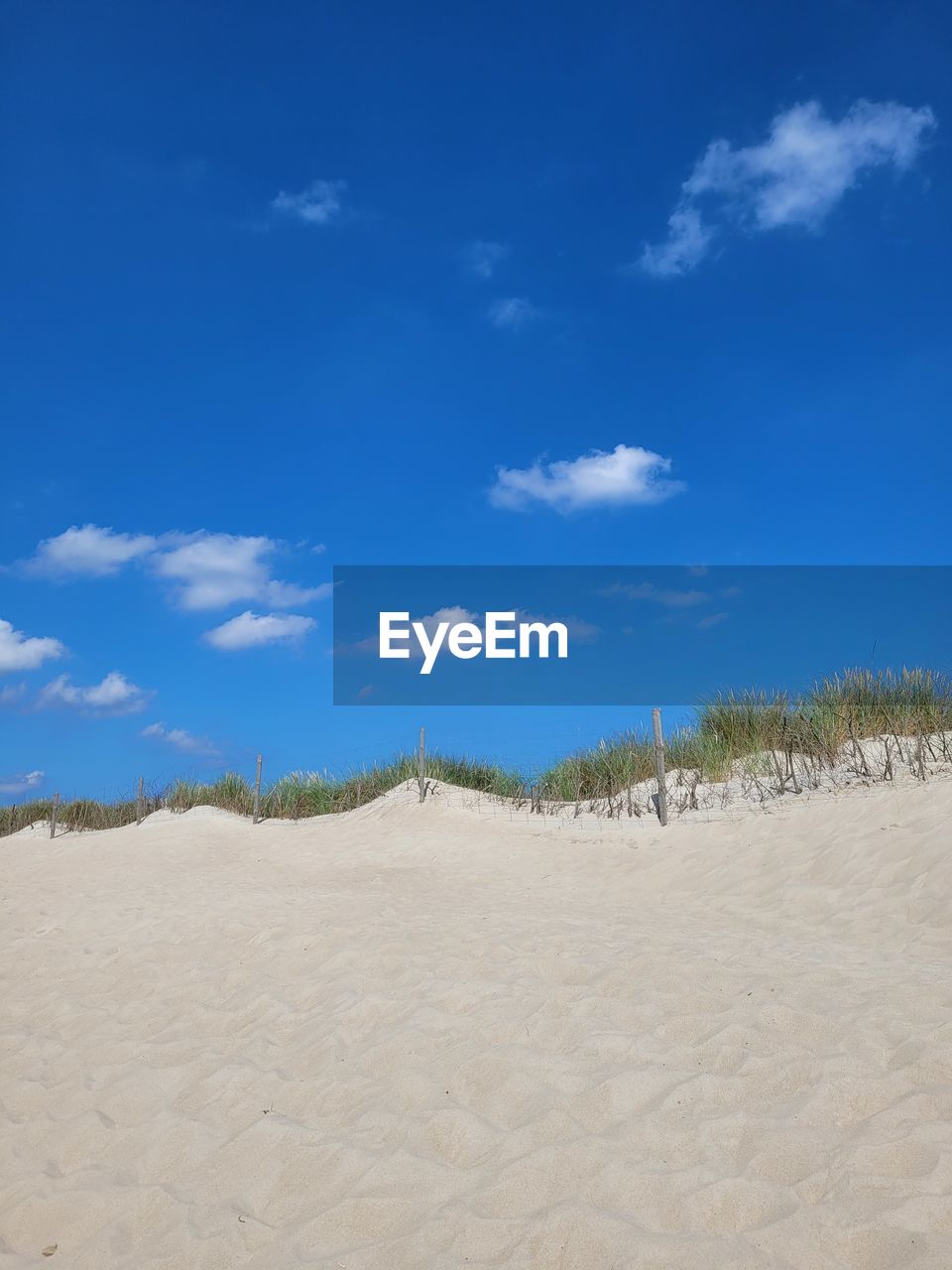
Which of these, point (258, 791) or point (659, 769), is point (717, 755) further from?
point (258, 791)

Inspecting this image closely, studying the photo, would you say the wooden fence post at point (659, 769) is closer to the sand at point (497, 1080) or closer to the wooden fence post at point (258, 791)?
the sand at point (497, 1080)

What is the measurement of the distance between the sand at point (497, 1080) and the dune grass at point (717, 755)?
4285mm

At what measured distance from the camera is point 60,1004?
6059 millimetres

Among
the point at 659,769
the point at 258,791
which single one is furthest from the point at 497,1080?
the point at 258,791

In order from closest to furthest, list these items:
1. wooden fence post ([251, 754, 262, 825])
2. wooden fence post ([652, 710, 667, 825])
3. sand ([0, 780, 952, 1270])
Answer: sand ([0, 780, 952, 1270]) < wooden fence post ([652, 710, 667, 825]) < wooden fence post ([251, 754, 262, 825])

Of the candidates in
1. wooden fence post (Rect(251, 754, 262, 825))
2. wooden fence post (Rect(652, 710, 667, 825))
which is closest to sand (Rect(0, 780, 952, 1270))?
wooden fence post (Rect(652, 710, 667, 825))

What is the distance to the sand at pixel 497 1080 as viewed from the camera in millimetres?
2896

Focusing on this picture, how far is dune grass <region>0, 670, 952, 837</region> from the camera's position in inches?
483

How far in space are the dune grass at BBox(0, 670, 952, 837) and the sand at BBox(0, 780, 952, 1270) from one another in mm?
4285

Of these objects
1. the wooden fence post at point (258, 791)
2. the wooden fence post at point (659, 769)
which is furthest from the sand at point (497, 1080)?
the wooden fence post at point (258, 791)

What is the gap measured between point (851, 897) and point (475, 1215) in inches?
210

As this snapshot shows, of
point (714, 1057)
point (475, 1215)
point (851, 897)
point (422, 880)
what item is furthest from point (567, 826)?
point (475, 1215)

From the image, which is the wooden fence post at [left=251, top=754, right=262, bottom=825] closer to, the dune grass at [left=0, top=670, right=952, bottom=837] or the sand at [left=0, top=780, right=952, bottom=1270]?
the dune grass at [left=0, top=670, right=952, bottom=837]

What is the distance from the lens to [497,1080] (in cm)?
390
